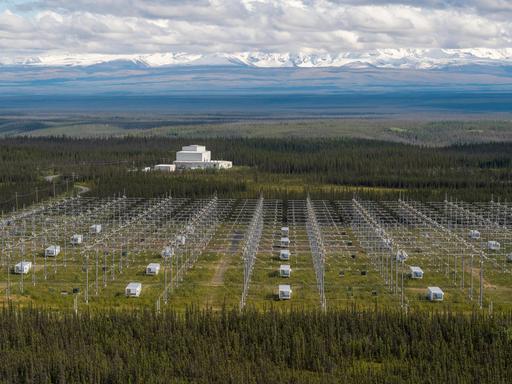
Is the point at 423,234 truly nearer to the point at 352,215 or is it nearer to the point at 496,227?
the point at 496,227

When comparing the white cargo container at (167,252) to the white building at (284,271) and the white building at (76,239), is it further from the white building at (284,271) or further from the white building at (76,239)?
the white building at (76,239)

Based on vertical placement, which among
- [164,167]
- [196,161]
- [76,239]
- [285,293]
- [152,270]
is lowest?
[196,161]

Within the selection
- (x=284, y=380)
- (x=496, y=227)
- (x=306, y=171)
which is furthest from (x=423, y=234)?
(x=306, y=171)

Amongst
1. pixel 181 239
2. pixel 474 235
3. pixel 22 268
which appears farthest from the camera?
pixel 474 235

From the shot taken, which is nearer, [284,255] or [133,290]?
[133,290]

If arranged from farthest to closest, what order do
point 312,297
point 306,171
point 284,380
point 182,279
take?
point 306,171, point 182,279, point 312,297, point 284,380

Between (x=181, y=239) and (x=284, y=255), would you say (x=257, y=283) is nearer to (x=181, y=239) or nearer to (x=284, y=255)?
(x=284, y=255)

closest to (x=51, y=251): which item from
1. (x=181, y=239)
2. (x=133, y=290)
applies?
(x=181, y=239)
